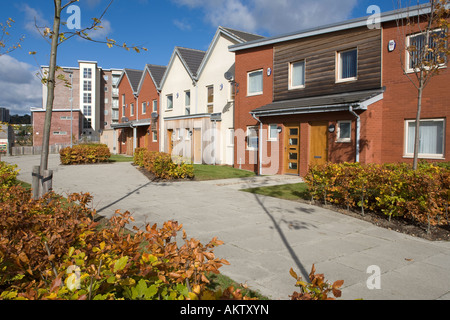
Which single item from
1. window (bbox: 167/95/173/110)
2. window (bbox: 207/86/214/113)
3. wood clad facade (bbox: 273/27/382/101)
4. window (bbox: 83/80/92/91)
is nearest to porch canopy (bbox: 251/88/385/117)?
wood clad facade (bbox: 273/27/382/101)

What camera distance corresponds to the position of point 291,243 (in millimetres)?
5977

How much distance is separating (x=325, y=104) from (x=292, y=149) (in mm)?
3110

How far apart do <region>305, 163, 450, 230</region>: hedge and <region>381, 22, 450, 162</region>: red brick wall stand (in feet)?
16.7

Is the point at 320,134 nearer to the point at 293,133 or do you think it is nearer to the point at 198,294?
the point at 293,133

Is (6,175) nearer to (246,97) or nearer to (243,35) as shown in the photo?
(246,97)

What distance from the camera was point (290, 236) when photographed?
641 cm

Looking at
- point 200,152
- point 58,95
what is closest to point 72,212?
point 200,152

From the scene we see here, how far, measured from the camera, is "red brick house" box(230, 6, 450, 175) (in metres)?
12.9

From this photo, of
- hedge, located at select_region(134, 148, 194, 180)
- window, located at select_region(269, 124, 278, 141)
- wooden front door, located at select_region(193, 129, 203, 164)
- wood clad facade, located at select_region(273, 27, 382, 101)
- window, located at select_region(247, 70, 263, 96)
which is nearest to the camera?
wood clad facade, located at select_region(273, 27, 382, 101)

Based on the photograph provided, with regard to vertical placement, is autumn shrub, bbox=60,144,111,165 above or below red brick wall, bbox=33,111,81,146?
below

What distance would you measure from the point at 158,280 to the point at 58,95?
7321 centimetres

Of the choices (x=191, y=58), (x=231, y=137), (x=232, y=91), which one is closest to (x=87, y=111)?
(x=191, y=58)

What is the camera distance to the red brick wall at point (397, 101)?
1227 centimetres

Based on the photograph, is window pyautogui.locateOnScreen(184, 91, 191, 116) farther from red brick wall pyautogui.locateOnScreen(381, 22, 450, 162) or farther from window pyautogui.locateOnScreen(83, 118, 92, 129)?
window pyautogui.locateOnScreen(83, 118, 92, 129)
